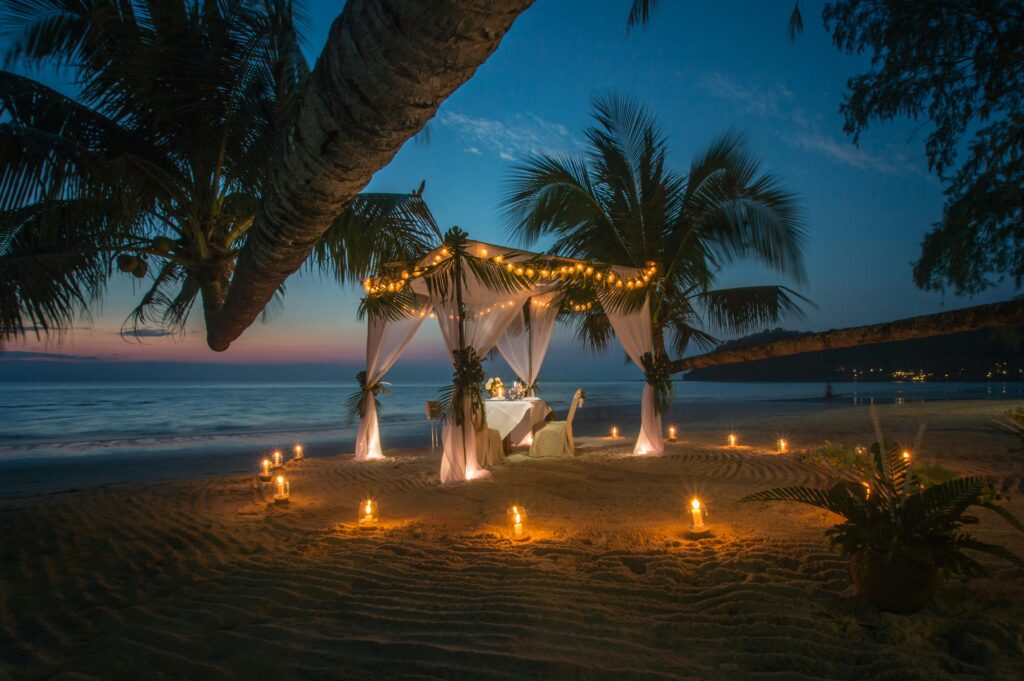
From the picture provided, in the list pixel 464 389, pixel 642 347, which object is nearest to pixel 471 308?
pixel 464 389

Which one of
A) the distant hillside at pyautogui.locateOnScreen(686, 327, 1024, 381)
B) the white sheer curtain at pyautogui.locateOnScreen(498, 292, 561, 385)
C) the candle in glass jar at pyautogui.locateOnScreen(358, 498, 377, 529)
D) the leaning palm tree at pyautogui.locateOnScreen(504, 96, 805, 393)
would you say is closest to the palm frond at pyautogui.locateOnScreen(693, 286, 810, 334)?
the leaning palm tree at pyautogui.locateOnScreen(504, 96, 805, 393)

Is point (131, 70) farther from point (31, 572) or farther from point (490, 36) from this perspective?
point (490, 36)

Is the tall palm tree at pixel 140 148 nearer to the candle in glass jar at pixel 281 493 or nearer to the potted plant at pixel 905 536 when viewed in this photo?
the candle in glass jar at pixel 281 493

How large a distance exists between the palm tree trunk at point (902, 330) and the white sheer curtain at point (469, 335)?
8.91ft

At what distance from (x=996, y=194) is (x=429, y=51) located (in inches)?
279

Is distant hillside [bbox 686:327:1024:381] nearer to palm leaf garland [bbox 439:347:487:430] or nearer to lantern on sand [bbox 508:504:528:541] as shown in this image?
palm leaf garland [bbox 439:347:487:430]

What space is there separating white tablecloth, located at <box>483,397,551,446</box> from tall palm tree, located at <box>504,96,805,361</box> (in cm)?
198

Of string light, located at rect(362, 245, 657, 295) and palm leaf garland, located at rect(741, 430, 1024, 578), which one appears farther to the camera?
string light, located at rect(362, 245, 657, 295)

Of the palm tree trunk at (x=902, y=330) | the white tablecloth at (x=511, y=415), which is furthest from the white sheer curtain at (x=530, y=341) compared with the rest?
the palm tree trunk at (x=902, y=330)

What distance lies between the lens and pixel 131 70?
3.37 meters

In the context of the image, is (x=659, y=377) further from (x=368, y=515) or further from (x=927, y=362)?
(x=927, y=362)

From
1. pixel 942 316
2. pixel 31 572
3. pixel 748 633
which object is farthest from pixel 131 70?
pixel 942 316

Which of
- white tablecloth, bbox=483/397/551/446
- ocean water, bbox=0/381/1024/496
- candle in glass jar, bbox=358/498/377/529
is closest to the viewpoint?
candle in glass jar, bbox=358/498/377/529

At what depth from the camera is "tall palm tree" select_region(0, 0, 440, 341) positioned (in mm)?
3076
